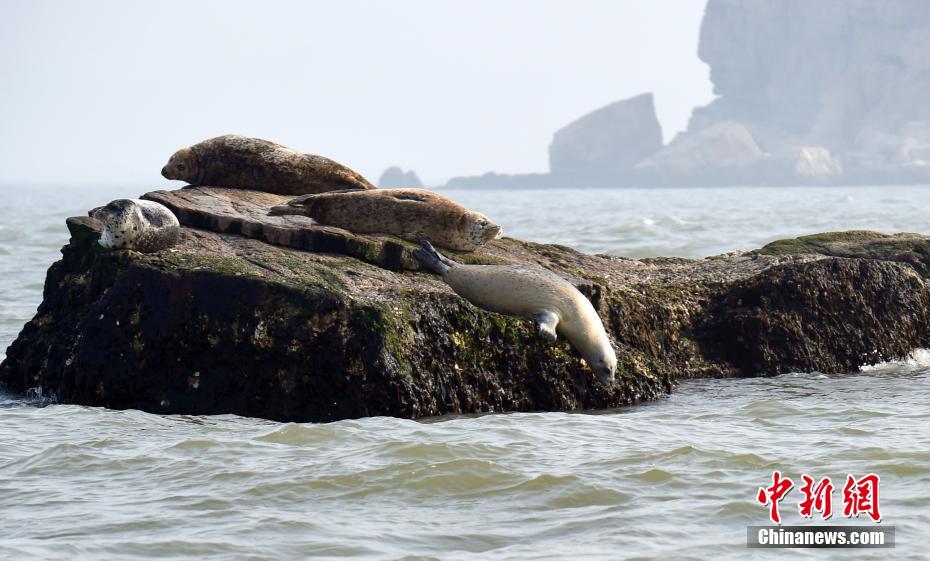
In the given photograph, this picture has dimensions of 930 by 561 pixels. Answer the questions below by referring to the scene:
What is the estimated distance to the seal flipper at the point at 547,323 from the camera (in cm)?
696

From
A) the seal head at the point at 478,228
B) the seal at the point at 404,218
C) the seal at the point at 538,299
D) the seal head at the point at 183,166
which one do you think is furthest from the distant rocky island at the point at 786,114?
the seal at the point at 538,299

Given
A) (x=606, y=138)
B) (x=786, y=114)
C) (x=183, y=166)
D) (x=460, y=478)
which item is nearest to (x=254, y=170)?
(x=183, y=166)

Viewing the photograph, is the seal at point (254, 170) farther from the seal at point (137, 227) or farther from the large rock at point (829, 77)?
the large rock at point (829, 77)

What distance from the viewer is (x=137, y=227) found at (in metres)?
7.21

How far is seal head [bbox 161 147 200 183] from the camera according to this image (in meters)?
9.28

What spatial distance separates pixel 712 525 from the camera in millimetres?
4789

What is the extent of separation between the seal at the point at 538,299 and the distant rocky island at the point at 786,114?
11503 centimetres

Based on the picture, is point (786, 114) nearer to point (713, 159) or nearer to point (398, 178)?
point (713, 159)

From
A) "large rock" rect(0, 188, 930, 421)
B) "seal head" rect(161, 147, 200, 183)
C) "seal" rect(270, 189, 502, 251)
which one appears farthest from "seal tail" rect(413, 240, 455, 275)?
"seal head" rect(161, 147, 200, 183)

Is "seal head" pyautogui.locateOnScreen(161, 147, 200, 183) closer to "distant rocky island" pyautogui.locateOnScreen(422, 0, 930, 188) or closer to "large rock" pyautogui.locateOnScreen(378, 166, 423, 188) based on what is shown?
"distant rocky island" pyautogui.locateOnScreen(422, 0, 930, 188)

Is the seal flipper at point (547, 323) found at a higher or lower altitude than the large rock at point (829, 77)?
lower

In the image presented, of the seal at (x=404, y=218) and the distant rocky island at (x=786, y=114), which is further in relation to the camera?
the distant rocky island at (x=786, y=114)

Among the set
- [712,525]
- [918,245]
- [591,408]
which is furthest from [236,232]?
[918,245]

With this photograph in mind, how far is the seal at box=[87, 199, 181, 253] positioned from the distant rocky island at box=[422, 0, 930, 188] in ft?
380
